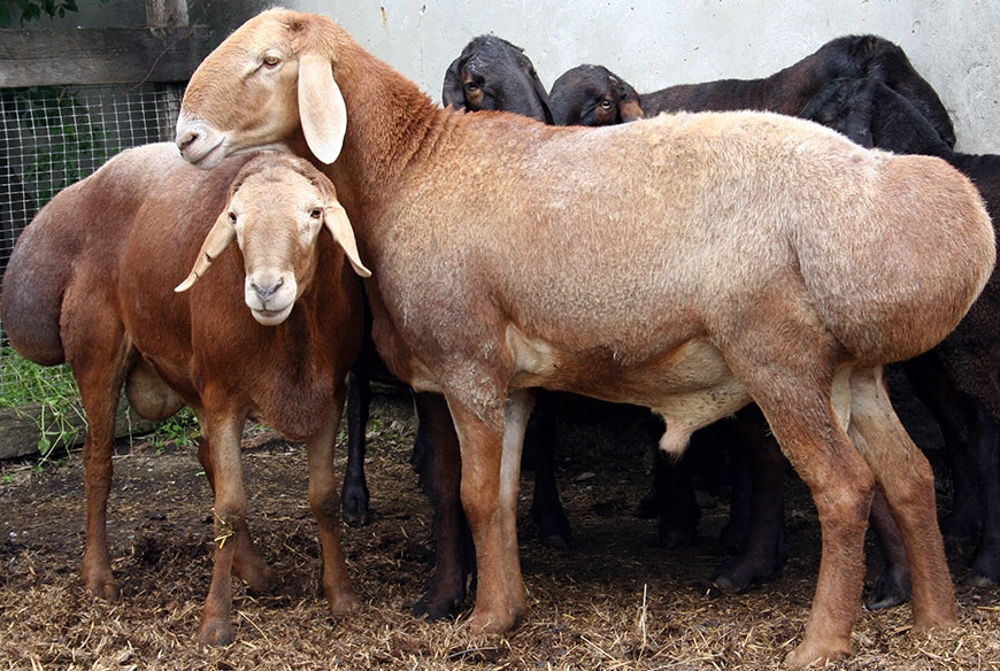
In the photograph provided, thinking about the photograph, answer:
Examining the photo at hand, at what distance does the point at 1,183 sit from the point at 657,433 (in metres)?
4.78

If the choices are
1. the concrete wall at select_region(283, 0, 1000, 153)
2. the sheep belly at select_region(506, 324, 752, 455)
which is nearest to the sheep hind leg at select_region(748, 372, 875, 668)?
the sheep belly at select_region(506, 324, 752, 455)

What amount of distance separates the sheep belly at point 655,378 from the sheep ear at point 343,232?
24.9 inches

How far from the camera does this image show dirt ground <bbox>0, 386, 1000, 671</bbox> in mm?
4684

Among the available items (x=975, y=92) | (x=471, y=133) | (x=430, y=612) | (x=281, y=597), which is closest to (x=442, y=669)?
(x=430, y=612)

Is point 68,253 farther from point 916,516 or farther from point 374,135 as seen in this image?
point 916,516

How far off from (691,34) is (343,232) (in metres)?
3.47

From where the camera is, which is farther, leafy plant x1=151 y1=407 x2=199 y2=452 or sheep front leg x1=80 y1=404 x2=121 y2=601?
leafy plant x1=151 y1=407 x2=199 y2=452

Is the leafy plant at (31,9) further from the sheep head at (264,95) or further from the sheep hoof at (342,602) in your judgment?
the sheep hoof at (342,602)

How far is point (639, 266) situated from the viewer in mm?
4543

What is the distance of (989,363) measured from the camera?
17.4 feet

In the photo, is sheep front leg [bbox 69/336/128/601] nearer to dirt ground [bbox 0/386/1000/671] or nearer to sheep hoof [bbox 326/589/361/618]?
dirt ground [bbox 0/386/1000/671]

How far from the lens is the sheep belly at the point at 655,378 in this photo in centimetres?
467

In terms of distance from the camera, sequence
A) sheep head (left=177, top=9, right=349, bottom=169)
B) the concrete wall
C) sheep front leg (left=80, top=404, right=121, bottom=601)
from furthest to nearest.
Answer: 1. the concrete wall
2. sheep front leg (left=80, top=404, right=121, bottom=601)
3. sheep head (left=177, top=9, right=349, bottom=169)

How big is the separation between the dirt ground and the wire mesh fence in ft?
5.71
